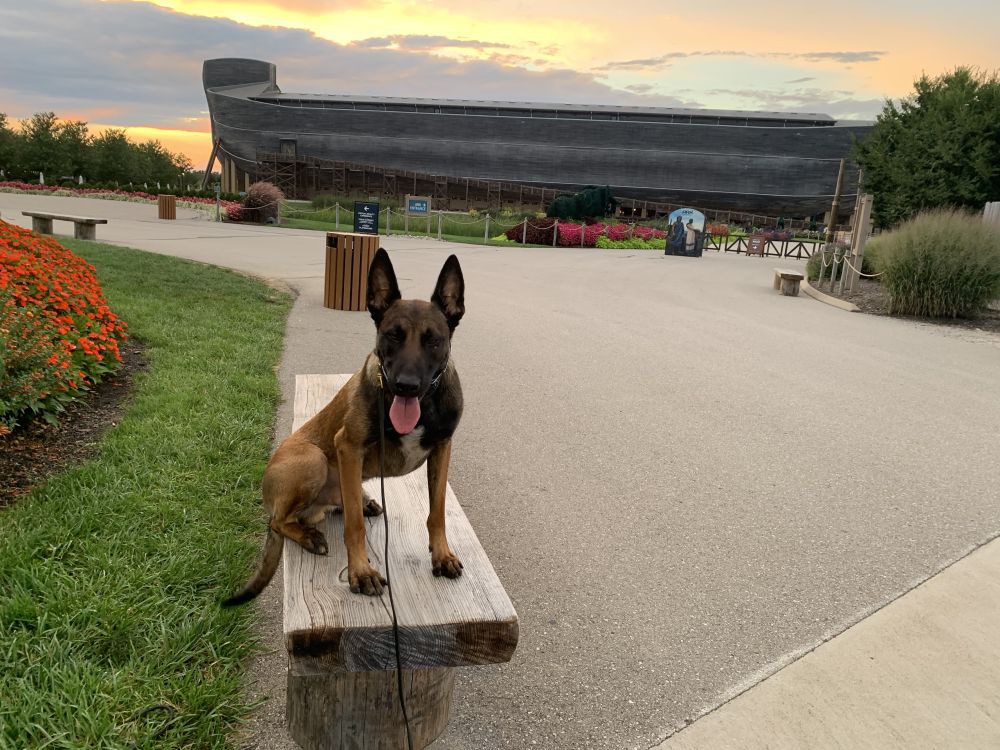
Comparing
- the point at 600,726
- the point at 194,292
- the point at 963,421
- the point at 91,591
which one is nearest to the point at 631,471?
the point at 600,726

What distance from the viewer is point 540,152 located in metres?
57.9

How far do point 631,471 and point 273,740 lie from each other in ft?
10.8

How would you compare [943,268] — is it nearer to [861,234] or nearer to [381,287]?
[861,234]

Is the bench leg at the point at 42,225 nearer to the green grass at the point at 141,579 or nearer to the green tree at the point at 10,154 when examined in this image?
the green grass at the point at 141,579

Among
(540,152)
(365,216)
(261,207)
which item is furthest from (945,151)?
(540,152)

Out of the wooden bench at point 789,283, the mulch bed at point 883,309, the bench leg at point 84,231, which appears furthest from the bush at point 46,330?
the wooden bench at point 789,283

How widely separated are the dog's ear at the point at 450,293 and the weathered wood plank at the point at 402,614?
0.85m

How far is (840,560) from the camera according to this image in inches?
154

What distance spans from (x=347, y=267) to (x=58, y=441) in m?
6.38

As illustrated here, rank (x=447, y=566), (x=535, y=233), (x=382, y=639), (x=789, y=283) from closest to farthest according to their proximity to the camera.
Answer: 1. (x=382, y=639)
2. (x=447, y=566)
3. (x=789, y=283)
4. (x=535, y=233)

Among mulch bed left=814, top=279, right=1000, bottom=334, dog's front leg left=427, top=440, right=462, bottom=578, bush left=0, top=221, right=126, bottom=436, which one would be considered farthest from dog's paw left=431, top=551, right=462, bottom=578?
mulch bed left=814, top=279, right=1000, bottom=334

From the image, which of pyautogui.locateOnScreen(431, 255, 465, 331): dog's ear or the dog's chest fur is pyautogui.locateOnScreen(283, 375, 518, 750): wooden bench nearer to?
the dog's chest fur

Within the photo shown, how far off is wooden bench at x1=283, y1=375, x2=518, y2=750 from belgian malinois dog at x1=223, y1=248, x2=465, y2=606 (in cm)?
9

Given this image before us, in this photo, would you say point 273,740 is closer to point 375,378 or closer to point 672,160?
point 375,378
